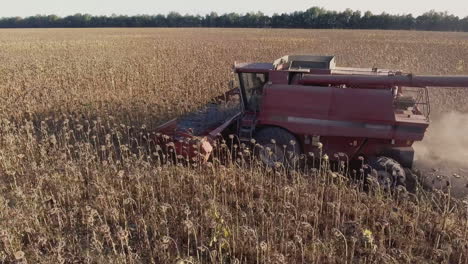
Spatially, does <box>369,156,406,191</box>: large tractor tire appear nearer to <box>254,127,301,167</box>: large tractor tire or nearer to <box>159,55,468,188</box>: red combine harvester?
<box>159,55,468,188</box>: red combine harvester

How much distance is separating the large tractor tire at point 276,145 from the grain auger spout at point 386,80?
2.79 ft

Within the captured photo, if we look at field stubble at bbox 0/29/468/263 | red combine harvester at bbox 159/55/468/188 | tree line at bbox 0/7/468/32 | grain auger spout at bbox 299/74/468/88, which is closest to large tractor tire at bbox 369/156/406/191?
red combine harvester at bbox 159/55/468/188

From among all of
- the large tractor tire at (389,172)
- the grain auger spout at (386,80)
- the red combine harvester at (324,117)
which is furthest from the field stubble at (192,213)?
the grain auger spout at (386,80)

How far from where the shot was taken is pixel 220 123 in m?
6.42

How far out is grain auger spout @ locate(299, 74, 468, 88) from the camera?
5.04 metres

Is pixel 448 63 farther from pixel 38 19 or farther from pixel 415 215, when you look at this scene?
pixel 38 19

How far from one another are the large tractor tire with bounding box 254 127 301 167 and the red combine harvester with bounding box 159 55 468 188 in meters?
0.01

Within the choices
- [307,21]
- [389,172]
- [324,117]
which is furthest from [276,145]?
[307,21]

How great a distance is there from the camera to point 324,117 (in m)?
5.58

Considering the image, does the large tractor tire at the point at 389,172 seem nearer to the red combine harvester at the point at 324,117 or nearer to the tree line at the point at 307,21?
the red combine harvester at the point at 324,117

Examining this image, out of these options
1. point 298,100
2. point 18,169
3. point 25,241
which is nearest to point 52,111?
point 18,169

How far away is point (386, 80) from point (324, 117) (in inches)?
38.4

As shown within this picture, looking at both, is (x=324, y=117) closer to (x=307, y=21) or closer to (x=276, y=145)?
(x=276, y=145)

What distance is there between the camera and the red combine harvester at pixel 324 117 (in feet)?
17.3
